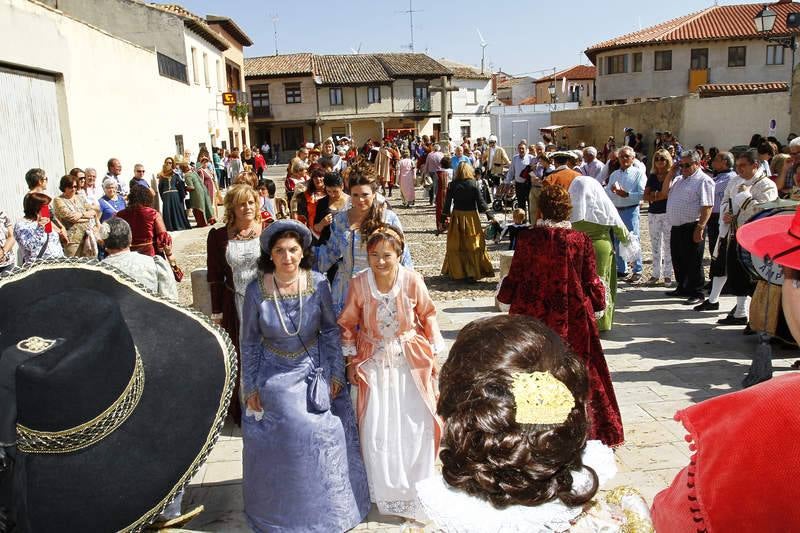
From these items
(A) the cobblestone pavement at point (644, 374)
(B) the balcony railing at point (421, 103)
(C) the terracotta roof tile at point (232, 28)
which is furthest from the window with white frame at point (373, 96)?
(A) the cobblestone pavement at point (644, 374)

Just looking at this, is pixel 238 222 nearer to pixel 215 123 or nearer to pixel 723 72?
pixel 215 123

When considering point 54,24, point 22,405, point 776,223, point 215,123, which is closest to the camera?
point 22,405

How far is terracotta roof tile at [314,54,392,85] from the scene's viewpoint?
51469mm

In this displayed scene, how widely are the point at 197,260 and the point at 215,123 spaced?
58.6ft

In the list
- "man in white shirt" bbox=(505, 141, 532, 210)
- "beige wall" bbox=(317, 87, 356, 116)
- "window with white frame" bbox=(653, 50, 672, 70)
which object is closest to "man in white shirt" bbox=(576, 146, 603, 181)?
"man in white shirt" bbox=(505, 141, 532, 210)

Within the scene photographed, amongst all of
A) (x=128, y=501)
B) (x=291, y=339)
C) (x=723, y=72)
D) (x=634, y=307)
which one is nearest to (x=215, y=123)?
(x=634, y=307)

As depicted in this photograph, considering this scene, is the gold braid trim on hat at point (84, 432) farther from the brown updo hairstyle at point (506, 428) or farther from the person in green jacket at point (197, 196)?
the person in green jacket at point (197, 196)

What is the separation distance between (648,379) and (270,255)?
3679 mm

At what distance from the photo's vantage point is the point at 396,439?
12.5 feet

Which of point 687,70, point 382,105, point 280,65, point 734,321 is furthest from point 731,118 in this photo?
point 280,65

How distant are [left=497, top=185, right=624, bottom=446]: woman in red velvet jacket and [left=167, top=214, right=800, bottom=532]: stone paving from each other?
15.4 inches

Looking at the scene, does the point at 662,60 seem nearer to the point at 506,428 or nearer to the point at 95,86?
the point at 95,86

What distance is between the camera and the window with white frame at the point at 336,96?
170 feet

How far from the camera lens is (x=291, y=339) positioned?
3744mm
